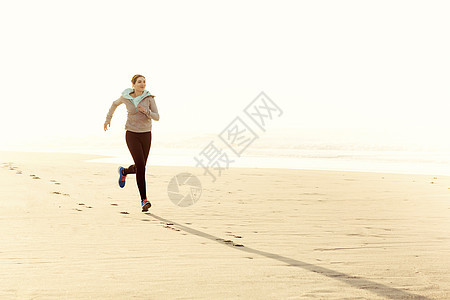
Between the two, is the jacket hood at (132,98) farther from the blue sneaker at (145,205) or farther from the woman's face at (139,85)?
the blue sneaker at (145,205)

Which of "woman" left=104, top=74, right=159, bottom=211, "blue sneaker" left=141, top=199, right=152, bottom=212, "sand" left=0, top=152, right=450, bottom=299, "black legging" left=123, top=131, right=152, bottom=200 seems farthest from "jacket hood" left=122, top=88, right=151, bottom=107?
"sand" left=0, top=152, right=450, bottom=299

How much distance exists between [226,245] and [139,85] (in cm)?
324

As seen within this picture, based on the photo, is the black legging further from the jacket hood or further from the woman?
the jacket hood

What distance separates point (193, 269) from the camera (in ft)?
13.7

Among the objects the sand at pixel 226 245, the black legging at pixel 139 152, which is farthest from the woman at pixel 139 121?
the sand at pixel 226 245

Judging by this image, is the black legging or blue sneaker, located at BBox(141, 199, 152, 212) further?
the black legging

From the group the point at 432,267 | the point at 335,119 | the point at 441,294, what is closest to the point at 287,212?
the point at 432,267

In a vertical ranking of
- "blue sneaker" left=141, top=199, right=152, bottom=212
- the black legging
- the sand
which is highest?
the black legging

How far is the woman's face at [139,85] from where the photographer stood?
743cm

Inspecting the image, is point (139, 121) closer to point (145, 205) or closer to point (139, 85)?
point (139, 85)

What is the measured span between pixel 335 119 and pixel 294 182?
209 feet

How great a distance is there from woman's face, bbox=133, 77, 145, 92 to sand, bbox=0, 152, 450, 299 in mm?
1811

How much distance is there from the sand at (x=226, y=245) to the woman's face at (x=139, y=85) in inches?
71.3

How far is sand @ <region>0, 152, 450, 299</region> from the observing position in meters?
3.67
